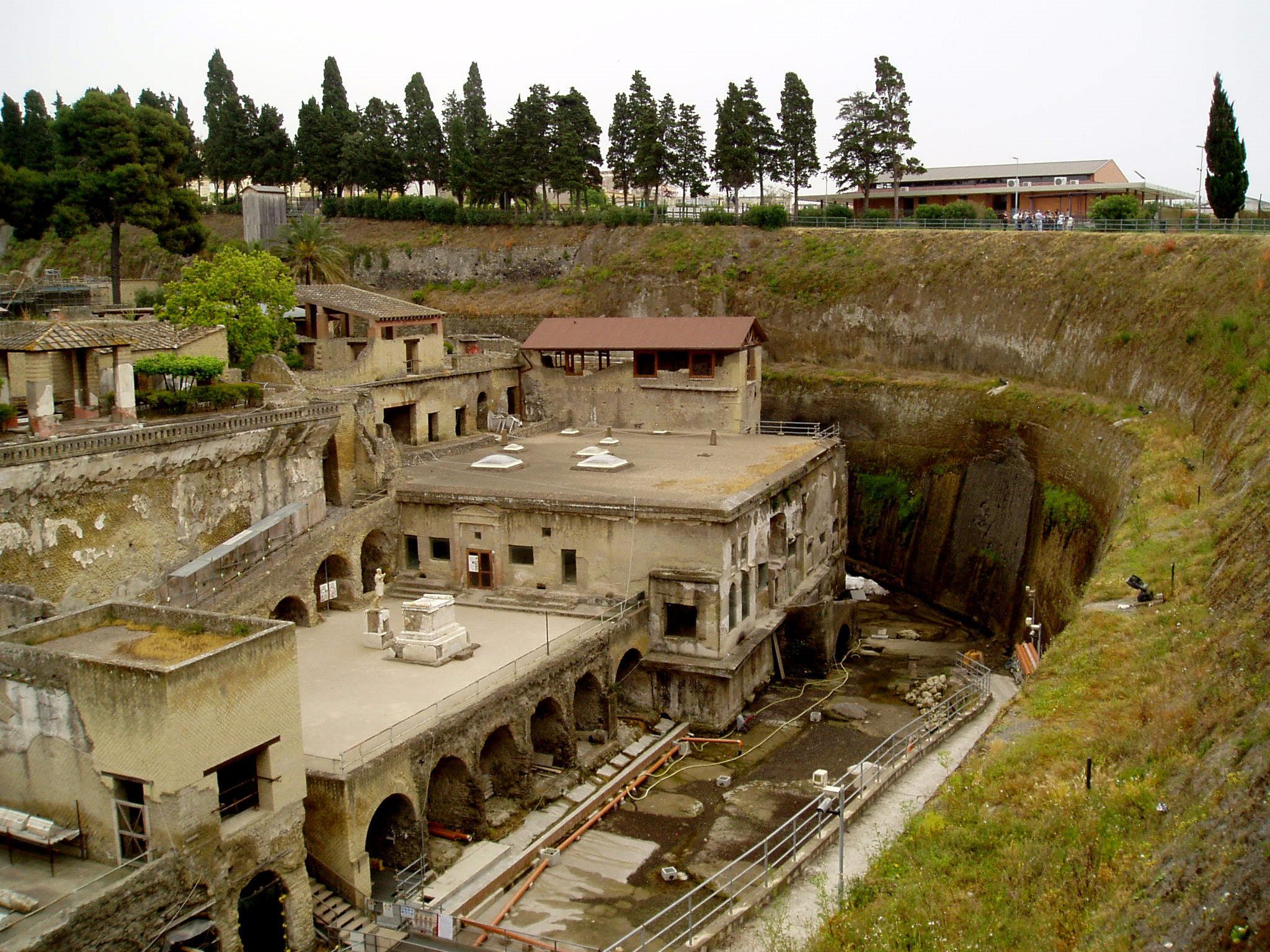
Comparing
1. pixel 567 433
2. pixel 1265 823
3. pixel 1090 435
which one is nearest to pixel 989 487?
pixel 1090 435

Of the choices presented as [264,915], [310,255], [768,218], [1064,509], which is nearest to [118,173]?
[310,255]

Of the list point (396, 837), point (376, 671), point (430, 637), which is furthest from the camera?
point (430, 637)

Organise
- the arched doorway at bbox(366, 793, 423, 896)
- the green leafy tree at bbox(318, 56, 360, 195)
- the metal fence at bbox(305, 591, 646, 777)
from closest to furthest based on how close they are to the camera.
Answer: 1. the metal fence at bbox(305, 591, 646, 777)
2. the arched doorway at bbox(366, 793, 423, 896)
3. the green leafy tree at bbox(318, 56, 360, 195)

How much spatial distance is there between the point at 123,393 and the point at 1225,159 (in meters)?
47.3

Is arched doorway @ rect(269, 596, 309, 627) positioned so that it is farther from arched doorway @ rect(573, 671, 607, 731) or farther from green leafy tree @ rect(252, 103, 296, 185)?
green leafy tree @ rect(252, 103, 296, 185)

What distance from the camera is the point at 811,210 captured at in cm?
7669

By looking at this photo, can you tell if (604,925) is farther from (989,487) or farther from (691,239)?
(691,239)

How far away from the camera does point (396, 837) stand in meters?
27.0

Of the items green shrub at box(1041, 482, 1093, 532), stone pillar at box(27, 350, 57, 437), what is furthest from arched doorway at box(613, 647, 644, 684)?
stone pillar at box(27, 350, 57, 437)

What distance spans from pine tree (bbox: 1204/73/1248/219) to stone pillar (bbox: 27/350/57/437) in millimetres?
48410

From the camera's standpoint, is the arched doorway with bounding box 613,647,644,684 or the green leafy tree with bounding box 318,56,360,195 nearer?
the arched doorway with bounding box 613,647,644,684

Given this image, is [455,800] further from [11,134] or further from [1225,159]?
[11,134]

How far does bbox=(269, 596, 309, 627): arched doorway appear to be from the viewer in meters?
34.8

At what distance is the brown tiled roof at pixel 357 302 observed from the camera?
4969cm
